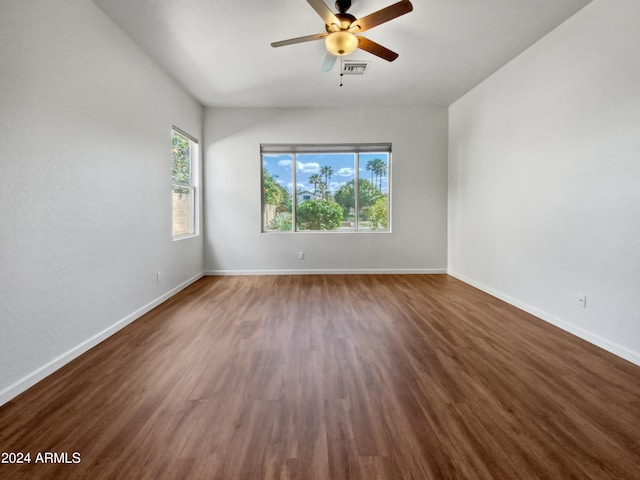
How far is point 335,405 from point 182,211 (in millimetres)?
3852

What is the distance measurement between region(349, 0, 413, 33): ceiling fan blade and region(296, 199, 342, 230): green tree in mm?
3101

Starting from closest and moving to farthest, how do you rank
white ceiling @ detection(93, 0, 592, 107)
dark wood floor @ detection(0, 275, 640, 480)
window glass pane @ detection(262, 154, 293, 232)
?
1. dark wood floor @ detection(0, 275, 640, 480)
2. white ceiling @ detection(93, 0, 592, 107)
3. window glass pane @ detection(262, 154, 293, 232)

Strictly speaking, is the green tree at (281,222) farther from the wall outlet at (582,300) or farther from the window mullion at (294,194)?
the wall outlet at (582,300)

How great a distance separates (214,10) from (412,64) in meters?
2.25

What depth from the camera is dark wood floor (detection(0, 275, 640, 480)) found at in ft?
4.25

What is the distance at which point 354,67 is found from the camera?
3.65 metres

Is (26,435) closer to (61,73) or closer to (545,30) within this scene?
(61,73)

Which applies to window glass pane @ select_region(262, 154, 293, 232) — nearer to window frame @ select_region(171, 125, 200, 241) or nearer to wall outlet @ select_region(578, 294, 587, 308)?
window frame @ select_region(171, 125, 200, 241)

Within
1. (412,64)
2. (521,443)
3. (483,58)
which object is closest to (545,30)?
(483,58)

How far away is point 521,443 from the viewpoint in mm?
1409

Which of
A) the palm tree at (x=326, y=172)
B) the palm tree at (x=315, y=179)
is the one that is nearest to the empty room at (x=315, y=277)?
the palm tree at (x=326, y=172)

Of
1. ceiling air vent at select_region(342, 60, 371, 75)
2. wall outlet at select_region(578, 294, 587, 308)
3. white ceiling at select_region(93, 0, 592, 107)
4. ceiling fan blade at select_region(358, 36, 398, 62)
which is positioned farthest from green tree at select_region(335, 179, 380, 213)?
wall outlet at select_region(578, 294, 587, 308)

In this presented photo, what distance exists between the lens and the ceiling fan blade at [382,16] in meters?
2.15

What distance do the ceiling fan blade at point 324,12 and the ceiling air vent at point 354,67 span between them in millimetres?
1139
